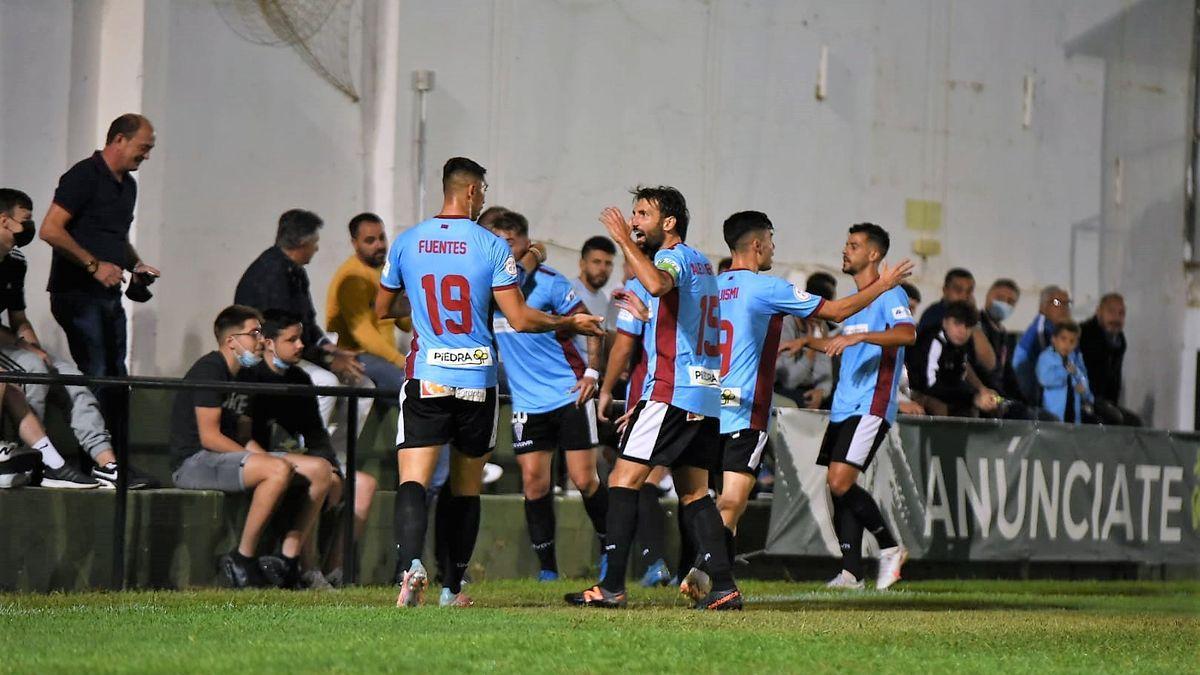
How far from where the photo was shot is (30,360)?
1128cm

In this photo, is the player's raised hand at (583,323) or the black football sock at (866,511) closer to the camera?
the player's raised hand at (583,323)

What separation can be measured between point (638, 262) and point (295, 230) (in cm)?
412

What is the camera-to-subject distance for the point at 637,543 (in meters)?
13.3

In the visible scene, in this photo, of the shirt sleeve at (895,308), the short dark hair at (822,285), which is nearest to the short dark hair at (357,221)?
the shirt sleeve at (895,308)

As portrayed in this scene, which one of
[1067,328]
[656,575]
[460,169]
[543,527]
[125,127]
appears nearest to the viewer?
[460,169]

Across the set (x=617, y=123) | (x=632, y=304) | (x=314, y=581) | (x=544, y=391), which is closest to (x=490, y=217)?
(x=544, y=391)

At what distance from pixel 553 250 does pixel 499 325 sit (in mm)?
4037

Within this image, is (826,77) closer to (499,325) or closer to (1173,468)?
(1173,468)

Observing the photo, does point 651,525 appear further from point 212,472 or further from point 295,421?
point 212,472

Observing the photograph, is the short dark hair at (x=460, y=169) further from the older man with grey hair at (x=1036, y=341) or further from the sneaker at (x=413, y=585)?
the older man with grey hair at (x=1036, y=341)

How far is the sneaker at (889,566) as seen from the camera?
1338 cm

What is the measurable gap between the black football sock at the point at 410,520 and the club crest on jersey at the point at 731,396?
6.13 ft

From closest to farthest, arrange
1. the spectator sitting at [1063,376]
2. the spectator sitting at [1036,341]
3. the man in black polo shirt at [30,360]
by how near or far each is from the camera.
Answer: the man in black polo shirt at [30,360] → the spectator sitting at [1063,376] → the spectator sitting at [1036,341]

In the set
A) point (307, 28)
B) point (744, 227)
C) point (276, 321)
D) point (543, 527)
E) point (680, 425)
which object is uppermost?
point (307, 28)
